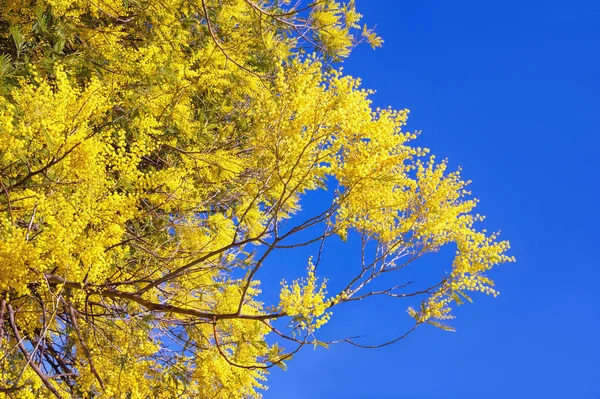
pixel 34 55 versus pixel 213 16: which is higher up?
pixel 213 16

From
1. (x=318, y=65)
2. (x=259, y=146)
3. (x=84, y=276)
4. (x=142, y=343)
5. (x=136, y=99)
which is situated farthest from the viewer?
(x=136, y=99)

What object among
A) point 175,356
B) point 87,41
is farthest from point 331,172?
point 87,41

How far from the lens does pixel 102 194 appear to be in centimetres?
341

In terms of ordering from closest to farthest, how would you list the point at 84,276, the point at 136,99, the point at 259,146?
the point at 84,276, the point at 259,146, the point at 136,99

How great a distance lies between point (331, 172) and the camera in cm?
331

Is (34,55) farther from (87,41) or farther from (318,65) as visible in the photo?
(318,65)

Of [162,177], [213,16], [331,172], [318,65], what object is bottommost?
[331,172]

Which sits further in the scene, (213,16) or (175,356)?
(213,16)

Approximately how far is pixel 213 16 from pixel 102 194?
297 cm

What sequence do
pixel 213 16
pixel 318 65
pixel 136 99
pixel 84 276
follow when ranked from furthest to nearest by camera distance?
pixel 213 16, pixel 136 99, pixel 318 65, pixel 84 276

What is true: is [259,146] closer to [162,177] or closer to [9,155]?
[162,177]

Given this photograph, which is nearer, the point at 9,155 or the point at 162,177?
the point at 9,155

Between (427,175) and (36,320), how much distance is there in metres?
2.66

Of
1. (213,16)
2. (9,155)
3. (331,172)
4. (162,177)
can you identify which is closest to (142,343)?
(162,177)
